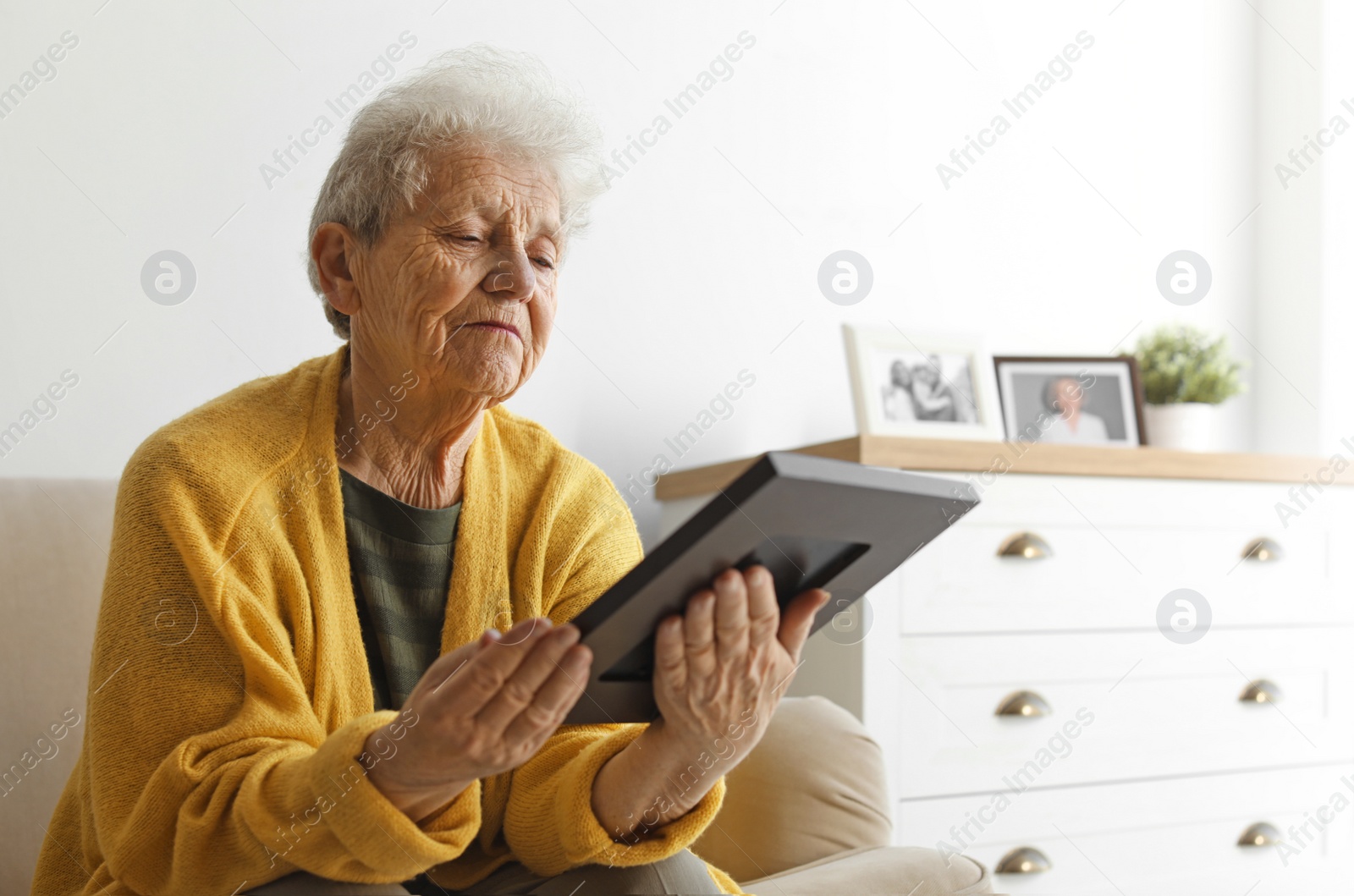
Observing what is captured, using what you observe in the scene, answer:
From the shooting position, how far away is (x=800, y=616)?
35.8 inches

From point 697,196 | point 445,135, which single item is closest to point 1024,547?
point 697,196

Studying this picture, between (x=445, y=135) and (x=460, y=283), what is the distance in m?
0.16

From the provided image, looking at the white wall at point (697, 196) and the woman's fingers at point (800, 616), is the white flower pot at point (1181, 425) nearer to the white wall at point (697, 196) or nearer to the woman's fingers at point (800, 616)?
the white wall at point (697, 196)

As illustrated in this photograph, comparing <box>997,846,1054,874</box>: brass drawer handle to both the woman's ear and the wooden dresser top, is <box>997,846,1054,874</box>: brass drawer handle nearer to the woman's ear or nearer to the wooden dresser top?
the wooden dresser top

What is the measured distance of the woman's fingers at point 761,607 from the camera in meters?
0.83

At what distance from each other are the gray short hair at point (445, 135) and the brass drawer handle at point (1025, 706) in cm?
116

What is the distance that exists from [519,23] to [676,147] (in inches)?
14.9

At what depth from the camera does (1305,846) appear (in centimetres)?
214

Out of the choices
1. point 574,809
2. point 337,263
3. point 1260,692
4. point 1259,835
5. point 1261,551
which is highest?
point 337,263

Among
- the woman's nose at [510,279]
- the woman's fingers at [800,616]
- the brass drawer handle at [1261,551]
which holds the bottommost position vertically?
the brass drawer handle at [1261,551]

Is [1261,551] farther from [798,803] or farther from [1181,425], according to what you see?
[798,803]

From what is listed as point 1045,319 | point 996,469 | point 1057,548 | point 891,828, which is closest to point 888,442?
point 996,469

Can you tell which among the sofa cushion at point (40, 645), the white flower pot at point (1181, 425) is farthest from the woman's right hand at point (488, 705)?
→ the white flower pot at point (1181, 425)

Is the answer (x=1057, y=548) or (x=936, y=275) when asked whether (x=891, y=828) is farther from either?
(x=936, y=275)
